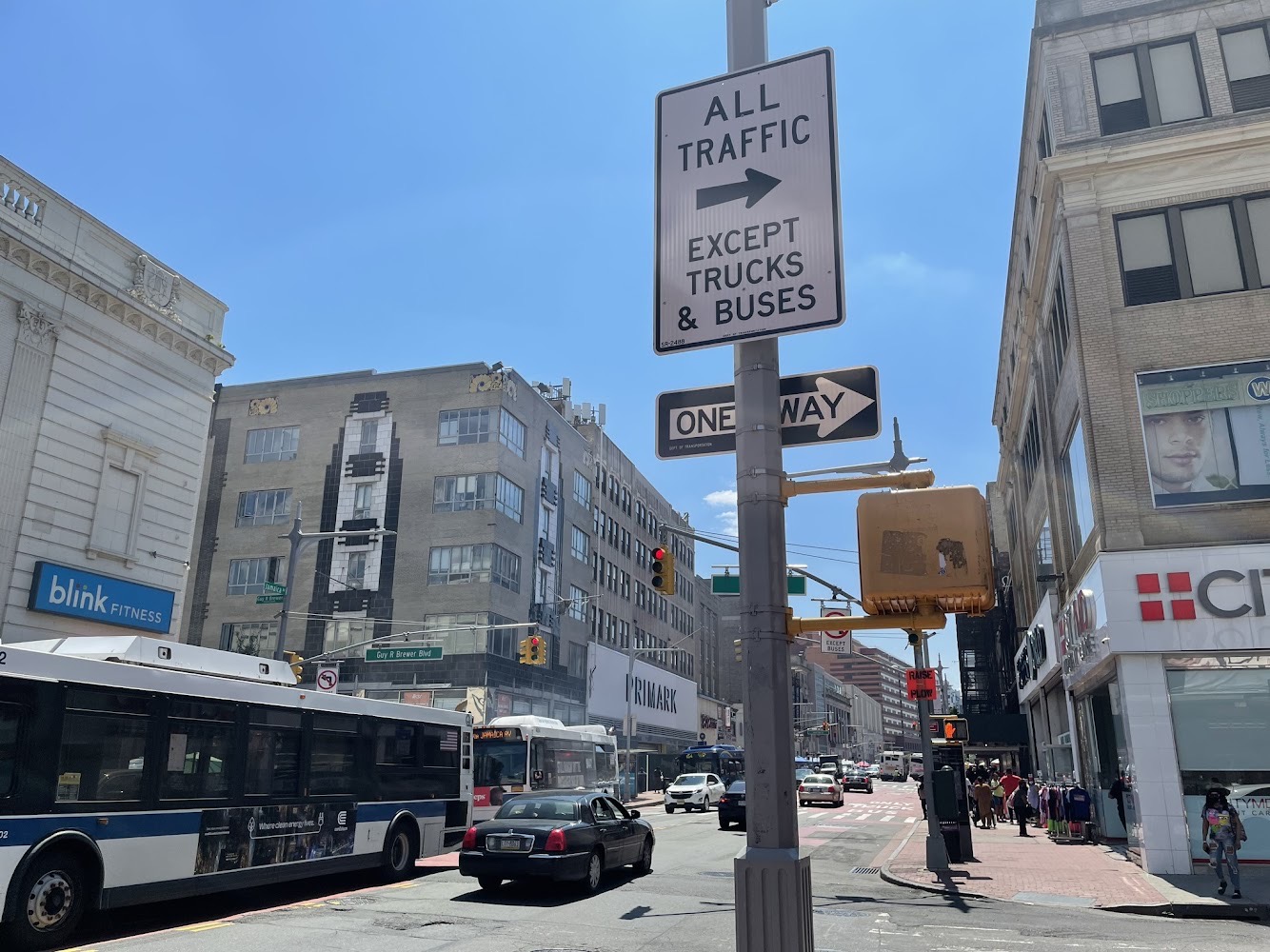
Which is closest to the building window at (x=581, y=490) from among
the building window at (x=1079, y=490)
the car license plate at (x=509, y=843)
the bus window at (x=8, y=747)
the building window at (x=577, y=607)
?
the building window at (x=577, y=607)

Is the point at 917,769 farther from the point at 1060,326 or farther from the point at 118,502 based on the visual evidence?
the point at 118,502

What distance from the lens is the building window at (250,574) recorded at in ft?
170

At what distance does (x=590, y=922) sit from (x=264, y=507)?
46560 mm

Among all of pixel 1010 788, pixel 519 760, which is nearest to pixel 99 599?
pixel 519 760

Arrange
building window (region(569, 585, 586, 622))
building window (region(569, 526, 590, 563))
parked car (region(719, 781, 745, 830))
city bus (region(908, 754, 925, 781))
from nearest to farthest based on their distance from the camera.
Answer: parked car (region(719, 781, 745, 830)) → city bus (region(908, 754, 925, 781)) → building window (region(569, 585, 586, 622)) → building window (region(569, 526, 590, 563))

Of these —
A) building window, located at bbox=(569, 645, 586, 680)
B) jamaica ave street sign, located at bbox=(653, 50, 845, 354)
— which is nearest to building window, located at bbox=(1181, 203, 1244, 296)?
jamaica ave street sign, located at bbox=(653, 50, 845, 354)

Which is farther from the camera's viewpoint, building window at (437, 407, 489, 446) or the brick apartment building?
building window at (437, 407, 489, 446)

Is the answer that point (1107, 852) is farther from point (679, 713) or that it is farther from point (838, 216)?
point (679, 713)

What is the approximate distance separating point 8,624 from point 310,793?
11.5m

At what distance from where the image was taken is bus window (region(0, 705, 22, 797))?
9750mm

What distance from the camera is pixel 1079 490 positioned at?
24.7 m

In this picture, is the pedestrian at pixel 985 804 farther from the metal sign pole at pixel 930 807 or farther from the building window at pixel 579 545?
the building window at pixel 579 545

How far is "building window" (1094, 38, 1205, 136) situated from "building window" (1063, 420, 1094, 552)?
23.6ft

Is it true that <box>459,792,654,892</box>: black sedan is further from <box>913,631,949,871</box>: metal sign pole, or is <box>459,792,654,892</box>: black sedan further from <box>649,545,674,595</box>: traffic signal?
<box>913,631,949,871</box>: metal sign pole
